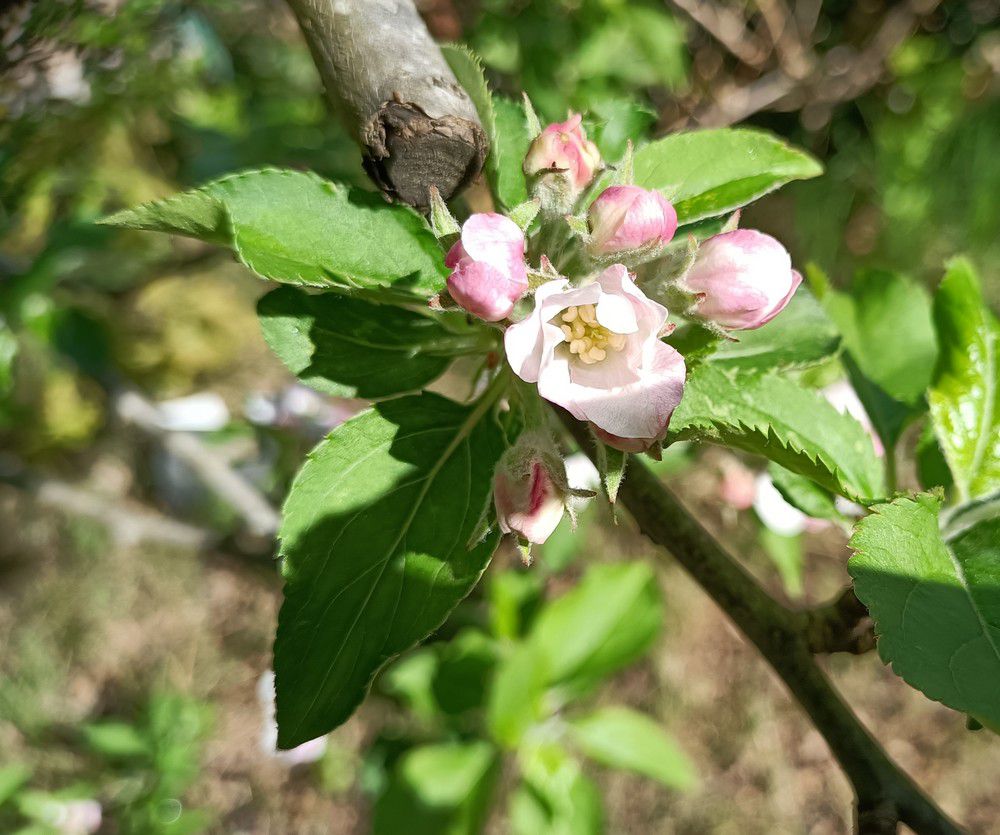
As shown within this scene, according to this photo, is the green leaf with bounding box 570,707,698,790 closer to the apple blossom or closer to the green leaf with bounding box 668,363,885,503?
the green leaf with bounding box 668,363,885,503

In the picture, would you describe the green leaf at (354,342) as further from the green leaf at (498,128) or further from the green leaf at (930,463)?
the green leaf at (930,463)

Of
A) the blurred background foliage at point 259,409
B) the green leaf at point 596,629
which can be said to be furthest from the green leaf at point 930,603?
the green leaf at point 596,629

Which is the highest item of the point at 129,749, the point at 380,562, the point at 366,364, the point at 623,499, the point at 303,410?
the point at 366,364

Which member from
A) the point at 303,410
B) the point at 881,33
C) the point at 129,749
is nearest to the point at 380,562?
the point at 303,410

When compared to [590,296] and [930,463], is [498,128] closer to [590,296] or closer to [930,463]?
[590,296]

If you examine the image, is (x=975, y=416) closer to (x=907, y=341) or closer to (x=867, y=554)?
(x=907, y=341)
